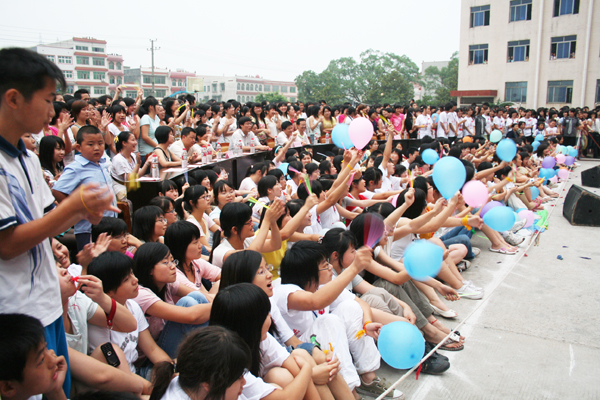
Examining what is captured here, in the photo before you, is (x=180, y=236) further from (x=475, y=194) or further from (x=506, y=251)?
(x=506, y=251)

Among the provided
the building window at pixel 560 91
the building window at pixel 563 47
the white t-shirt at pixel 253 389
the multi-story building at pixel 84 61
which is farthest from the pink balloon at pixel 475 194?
the multi-story building at pixel 84 61

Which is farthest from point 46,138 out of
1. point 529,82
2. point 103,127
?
point 529,82

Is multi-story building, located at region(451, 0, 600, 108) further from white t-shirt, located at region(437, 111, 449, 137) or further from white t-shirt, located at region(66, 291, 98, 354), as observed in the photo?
white t-shirt, located at region(66, 291, 98, 354)

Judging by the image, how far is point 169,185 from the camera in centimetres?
449

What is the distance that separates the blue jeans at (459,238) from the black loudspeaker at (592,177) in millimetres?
6211

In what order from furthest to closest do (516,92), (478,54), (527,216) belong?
(478,54), (516,92), (527,216)

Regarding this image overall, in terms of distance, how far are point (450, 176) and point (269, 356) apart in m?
2.31

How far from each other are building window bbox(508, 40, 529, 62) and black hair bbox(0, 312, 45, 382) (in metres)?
27.4

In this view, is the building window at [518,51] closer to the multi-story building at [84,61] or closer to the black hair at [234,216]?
the black hair at [234,216]

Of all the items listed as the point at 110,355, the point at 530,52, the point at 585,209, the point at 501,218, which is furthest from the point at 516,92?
the point at 110,355

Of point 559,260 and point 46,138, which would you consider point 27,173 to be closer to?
point 46,138

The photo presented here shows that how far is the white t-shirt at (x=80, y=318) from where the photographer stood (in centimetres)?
204

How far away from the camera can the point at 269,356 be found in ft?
7.09

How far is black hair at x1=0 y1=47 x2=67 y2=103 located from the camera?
1399 mm
